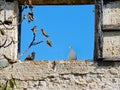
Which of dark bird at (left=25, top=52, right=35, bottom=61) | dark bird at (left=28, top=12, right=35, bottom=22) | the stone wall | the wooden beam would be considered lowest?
the stone wall

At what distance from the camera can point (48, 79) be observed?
16.2 ft

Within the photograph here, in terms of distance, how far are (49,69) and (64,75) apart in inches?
6.1

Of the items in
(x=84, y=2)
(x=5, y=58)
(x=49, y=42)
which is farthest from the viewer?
(x=84, y=2)

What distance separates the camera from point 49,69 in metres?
4.95

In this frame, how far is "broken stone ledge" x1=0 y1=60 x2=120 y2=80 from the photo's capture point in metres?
4.91

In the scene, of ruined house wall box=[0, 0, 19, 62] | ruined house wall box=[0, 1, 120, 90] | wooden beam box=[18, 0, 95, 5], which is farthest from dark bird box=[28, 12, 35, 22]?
wooden beam box=[18, 0, 95, 5]

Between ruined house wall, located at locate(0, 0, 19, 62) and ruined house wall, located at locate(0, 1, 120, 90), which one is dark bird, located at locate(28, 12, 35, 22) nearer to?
ruined house wall, located at locate(0, 0, 19, 62)

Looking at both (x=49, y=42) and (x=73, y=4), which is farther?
(x=73, y=4)

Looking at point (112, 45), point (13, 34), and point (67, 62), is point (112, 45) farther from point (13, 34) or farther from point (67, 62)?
point (13, 34)

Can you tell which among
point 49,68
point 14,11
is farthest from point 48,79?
point 14,11

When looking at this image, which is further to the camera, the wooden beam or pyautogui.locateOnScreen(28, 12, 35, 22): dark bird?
the wooden beam

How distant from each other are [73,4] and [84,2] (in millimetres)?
121

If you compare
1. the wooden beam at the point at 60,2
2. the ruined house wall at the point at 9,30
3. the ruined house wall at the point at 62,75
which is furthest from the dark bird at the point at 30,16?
the wooden beam at the point at 60,2

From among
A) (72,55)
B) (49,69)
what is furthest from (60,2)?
(49,69)
